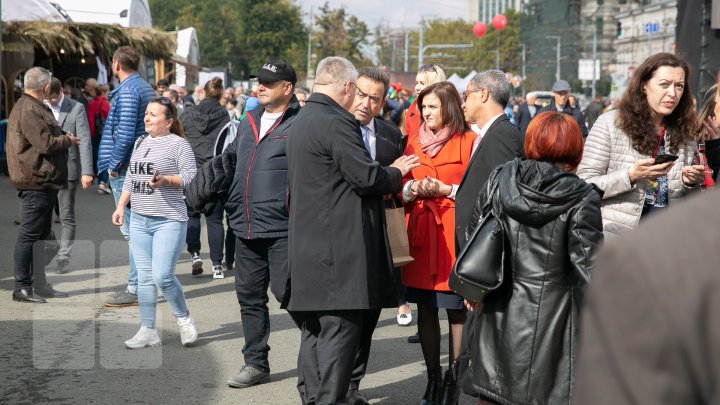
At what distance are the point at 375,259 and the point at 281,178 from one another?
4.09ft

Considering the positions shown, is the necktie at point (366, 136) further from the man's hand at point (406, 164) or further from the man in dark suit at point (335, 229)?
the man in dark suit at point (335, 229)

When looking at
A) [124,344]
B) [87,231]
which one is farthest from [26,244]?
[87,231]

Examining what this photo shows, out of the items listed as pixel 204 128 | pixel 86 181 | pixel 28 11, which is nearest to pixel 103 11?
pixel 28 11

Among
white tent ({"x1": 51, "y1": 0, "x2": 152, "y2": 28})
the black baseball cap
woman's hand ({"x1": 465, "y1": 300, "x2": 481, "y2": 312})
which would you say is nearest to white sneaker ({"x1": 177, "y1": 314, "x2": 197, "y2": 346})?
the black baseball cap

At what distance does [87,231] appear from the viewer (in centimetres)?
1256

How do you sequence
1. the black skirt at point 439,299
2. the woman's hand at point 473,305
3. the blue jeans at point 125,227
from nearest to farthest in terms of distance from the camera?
the woman's hand at point 473,305, the black skirt at point 439,299, the blue jeans at point 125,227

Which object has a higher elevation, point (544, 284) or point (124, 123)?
point (124, 123)

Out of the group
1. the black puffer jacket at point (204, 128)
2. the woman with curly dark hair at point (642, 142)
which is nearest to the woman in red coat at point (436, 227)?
the woman with curly dark hair at point (642, 142)

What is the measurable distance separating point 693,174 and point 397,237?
1581 millimetres

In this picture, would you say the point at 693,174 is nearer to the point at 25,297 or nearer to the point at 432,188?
the point at 432,188

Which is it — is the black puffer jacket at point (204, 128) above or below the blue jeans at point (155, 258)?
above

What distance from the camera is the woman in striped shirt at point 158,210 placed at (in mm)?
6754

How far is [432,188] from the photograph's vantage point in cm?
534

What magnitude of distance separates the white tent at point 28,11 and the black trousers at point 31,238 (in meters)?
11.0
